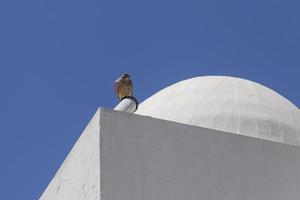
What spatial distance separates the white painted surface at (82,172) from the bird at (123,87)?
855 millimetres

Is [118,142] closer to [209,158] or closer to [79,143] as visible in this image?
[79,143]

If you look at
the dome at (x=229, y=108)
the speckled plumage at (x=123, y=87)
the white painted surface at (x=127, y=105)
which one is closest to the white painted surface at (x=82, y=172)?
the white painted surface at (x=127, y=105)

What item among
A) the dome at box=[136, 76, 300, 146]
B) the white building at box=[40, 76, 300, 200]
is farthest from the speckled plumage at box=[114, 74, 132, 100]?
the dome at box=[136, 76, 300, 146]

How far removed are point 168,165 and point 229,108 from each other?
2.75 meters

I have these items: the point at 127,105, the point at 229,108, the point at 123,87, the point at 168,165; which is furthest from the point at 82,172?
the point at 229,108

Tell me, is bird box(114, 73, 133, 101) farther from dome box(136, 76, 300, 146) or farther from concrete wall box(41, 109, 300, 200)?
dome box(136, 76, 300, 146)

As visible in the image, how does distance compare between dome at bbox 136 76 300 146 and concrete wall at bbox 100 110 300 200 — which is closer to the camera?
concrete wall at bbox 100 110 300 200

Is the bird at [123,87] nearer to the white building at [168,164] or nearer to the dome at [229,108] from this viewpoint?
the white building at [168,164]

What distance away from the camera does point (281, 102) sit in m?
10.6

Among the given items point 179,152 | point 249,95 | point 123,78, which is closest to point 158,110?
point 249,95

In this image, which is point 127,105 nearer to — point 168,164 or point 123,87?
point 123,87

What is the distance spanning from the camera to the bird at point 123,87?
8.19m

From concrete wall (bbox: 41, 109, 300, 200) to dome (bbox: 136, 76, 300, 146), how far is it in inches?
63.8

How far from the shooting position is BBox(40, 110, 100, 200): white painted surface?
277 inches
